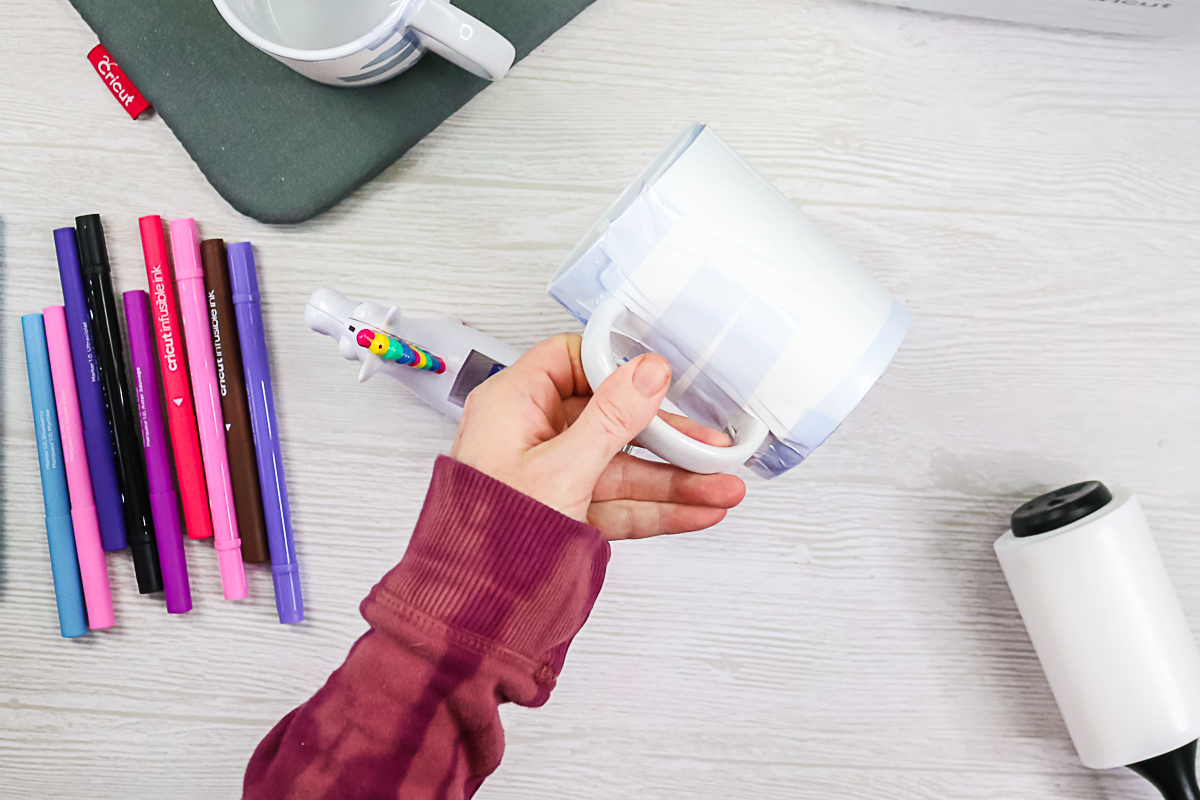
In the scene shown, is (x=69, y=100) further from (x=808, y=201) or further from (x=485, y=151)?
(x=808, y=201)

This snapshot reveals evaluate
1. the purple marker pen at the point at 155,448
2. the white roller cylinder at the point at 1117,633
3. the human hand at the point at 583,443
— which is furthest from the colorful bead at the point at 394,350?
the white roller cylinder at the point at 1117,633

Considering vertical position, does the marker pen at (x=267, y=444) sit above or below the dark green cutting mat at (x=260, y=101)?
below

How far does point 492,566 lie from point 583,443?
0.18 feet

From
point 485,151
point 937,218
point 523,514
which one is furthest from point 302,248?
point 937,218

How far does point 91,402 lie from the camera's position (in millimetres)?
404

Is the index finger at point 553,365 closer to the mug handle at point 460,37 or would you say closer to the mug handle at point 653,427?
the mug handle at point 653,427

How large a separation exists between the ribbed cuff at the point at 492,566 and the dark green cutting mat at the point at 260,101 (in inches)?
8.4

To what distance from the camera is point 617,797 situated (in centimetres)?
42

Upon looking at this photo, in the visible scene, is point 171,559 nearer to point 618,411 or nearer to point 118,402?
point 118,402

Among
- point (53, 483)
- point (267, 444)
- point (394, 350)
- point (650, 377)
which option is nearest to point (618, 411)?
point (650, 377)

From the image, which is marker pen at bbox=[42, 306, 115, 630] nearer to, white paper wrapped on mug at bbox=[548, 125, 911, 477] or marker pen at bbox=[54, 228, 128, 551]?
marker pen at bbox=[54, 228, 128, 551]

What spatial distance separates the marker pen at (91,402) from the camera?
1.31ft

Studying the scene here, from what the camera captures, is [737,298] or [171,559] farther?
[171,559]

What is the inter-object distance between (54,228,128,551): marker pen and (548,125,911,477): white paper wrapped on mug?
11.9 inches
